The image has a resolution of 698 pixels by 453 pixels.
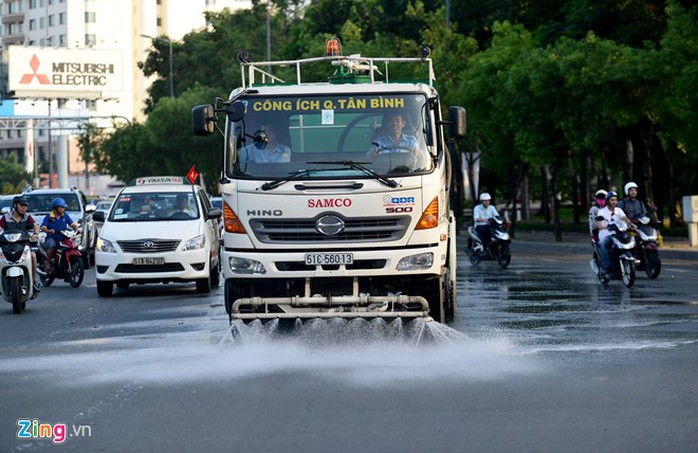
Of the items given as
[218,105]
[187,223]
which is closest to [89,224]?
[187,223]

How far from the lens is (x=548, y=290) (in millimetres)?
22000

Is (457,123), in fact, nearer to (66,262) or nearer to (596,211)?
(596,211)

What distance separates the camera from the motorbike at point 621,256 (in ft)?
72.8

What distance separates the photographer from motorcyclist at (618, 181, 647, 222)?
932 inches

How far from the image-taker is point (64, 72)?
9238 cm

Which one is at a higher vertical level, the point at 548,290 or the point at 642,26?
the point at 642,26

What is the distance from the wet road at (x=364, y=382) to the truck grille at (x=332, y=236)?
102 cm

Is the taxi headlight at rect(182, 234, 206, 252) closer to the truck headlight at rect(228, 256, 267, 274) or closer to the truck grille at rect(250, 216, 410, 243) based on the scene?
the truck headlight at rect(228, 256, 267, 274)

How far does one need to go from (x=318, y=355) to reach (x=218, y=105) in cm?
314

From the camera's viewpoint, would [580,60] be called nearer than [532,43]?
Yes

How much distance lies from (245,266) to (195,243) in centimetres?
824

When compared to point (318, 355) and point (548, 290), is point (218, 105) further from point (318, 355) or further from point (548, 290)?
point (548, 290)

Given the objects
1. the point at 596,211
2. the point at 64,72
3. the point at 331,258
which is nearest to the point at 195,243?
the point at 596,211

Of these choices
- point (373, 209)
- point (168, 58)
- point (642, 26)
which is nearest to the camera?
point (373, 209)
